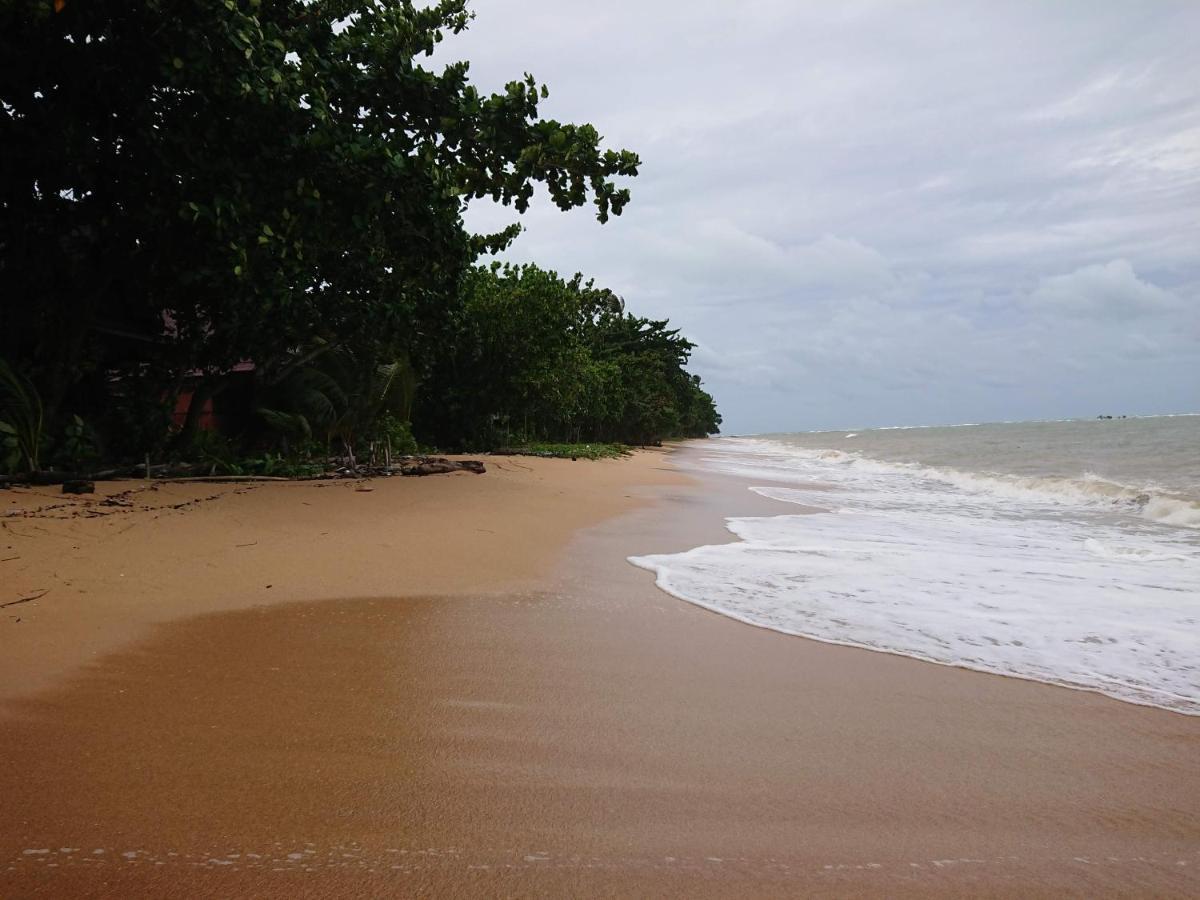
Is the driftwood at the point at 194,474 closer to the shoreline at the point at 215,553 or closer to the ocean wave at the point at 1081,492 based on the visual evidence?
the shoreline at the point at 215,553

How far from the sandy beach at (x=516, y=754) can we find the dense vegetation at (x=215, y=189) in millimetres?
4129

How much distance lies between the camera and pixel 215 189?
7082 millimetres

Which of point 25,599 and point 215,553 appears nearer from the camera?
point 25,599

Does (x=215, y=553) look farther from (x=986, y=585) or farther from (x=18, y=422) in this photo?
Result: (x=986, y=585)

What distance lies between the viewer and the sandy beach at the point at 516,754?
1.71 meters

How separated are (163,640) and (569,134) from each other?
6.70m

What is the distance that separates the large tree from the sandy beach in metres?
4.21

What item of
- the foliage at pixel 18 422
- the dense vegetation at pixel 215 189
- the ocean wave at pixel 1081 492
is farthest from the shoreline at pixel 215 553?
the ocean wave at pixel 1081 492

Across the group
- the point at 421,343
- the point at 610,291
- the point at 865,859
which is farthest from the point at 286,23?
the point at 610,291

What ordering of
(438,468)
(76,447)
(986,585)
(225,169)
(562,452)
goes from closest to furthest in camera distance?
1. (986,585)
2. (225,169)
3. (76,447)
4. (438,468)
5. (562,452)

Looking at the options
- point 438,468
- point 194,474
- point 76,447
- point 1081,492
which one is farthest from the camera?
point 1081,492

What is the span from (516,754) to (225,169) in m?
6.93

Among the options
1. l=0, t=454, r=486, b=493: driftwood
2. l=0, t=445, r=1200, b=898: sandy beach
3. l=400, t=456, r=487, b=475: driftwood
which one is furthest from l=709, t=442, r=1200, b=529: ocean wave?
l=0, t=454, r=486, b=493: driftwood

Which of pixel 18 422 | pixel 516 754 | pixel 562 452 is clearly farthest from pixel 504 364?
pixel 516 754
